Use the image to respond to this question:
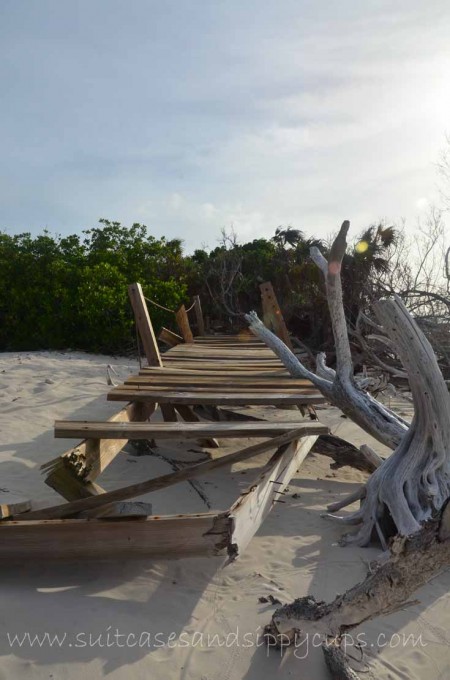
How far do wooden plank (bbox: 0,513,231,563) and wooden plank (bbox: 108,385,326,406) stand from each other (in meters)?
1.56

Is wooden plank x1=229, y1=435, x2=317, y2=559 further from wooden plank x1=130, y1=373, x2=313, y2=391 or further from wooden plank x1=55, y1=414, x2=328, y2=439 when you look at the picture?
wooden plank x1=130, y1=373, x2=313, y2=391

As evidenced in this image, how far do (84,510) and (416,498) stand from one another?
1800 mm

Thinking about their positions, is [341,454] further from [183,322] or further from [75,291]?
[75,291]

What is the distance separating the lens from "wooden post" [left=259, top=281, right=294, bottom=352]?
870 centimetres

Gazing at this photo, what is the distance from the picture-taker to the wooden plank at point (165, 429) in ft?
9.37

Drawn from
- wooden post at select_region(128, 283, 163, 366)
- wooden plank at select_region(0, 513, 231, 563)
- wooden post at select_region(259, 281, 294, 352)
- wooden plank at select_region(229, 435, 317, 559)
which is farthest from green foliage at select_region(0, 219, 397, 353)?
wooden plank at select_region(0, 513, 231, 563)

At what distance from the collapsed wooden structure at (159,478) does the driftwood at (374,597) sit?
0.36 metres

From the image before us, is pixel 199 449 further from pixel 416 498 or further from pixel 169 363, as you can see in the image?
pixel 416 498

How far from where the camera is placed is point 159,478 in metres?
2.51

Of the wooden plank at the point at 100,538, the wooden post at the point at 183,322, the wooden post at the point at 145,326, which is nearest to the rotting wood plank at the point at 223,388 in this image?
the wooden post at the point at 145,326

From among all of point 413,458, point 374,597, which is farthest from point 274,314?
point 374,597

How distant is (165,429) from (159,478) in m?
0.48

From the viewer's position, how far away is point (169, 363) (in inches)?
221

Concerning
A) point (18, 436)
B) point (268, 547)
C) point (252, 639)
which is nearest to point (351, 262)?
point (18, 436)
